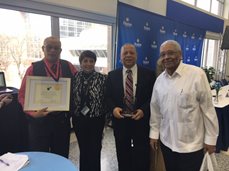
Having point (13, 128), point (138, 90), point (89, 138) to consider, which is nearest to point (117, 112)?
point (138, 90)

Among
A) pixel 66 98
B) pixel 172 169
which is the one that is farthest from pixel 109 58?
pixel 172 169

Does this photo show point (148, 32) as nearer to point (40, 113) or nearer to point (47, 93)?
point (47, 93)

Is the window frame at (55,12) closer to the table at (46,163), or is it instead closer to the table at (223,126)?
the table at (46,163)

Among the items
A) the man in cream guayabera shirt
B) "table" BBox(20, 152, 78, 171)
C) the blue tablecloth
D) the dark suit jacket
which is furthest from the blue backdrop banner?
"table" BBox(20, 152, 78, 171)

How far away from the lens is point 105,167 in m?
2.59

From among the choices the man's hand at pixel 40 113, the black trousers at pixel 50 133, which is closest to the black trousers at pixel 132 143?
the black trousers at pixel 50 133

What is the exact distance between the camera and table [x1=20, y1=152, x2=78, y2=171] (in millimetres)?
1268

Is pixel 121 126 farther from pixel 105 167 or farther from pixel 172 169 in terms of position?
pixel 105 167

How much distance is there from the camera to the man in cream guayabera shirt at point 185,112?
147 cm

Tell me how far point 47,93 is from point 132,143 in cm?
95

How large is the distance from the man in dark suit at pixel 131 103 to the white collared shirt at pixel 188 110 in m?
0.33

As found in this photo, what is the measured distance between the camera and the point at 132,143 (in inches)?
78.5

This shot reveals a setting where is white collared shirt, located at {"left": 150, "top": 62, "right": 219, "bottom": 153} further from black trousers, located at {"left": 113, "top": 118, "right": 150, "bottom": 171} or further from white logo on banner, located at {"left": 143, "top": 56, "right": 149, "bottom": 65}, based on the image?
→ white logo on banner, located at {"left": 143, "top": 56, "right": 149, "bottom": 65}

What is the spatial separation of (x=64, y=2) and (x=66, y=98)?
2.00 metres
